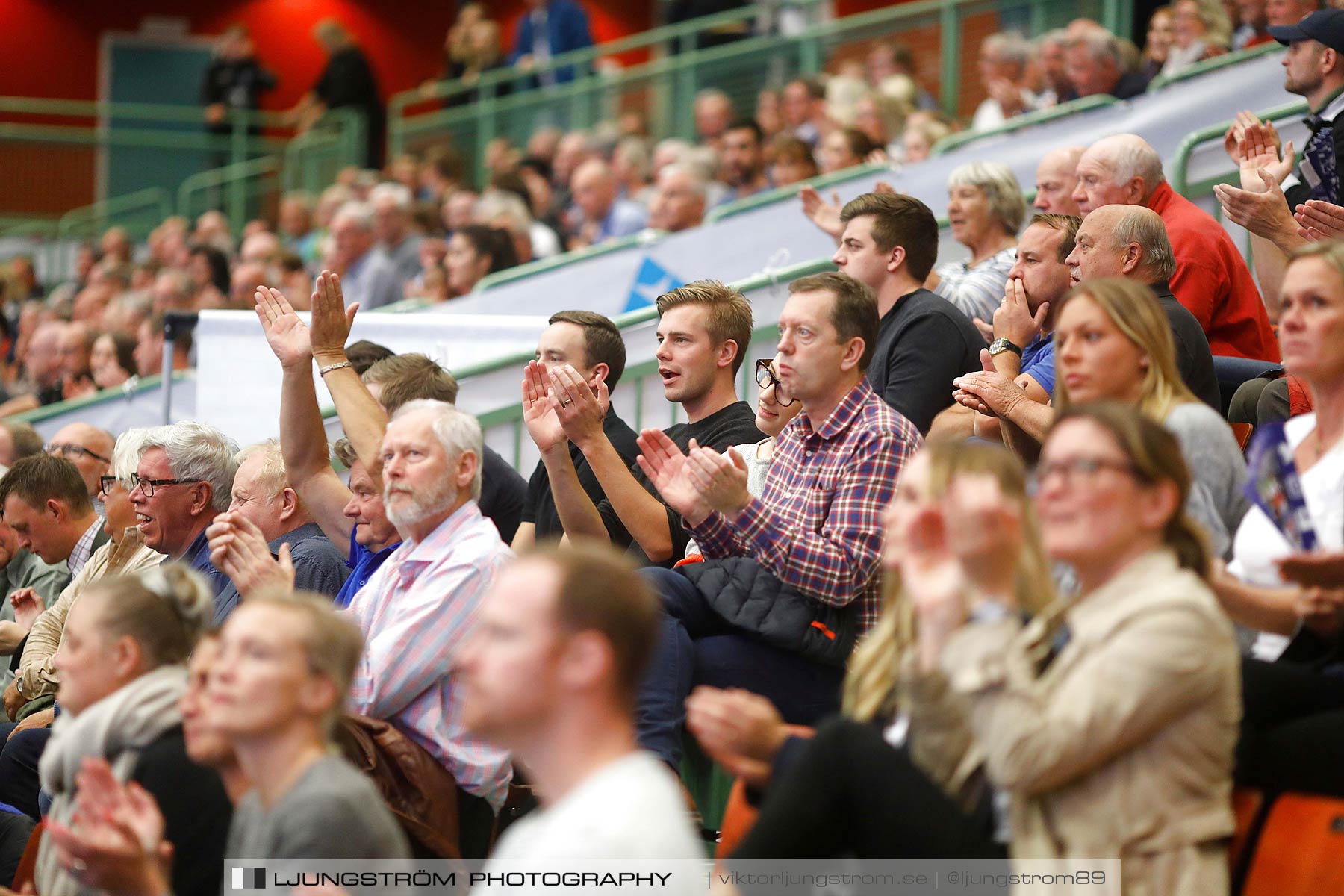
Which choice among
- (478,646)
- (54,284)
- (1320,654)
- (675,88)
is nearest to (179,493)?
(478,646)

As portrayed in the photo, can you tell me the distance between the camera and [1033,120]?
354 inches

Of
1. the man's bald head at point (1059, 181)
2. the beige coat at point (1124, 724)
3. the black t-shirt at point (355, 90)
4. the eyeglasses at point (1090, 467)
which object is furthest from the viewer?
the black t-shirt at point (355, 90)

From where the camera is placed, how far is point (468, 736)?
401cm

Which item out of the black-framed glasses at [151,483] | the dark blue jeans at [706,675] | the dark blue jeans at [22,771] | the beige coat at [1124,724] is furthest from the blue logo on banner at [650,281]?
the beige coat at [1124,724]

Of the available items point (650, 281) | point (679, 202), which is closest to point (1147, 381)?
point (650, 281)

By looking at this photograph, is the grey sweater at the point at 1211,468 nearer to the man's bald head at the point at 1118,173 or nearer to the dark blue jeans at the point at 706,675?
the dark blue jeans at the point at 706,675

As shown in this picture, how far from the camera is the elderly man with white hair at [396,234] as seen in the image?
11.0 metres

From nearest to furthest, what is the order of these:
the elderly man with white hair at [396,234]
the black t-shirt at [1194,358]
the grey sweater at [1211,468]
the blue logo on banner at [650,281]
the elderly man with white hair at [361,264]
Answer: the grey sweater at [1211,468]
the black t-shirt at [1194,358]
the blue logo on banner at [650,281]
the elderly man with white hair at [361,264]
the elderly man with white hair at [396,234]

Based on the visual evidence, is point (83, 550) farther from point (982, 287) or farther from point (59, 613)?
point (982, 287)

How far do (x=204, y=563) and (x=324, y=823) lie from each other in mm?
2388

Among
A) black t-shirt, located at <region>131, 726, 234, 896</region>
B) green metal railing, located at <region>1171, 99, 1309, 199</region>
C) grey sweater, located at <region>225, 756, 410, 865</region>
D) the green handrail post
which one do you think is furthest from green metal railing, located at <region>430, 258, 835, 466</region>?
the green handrail post

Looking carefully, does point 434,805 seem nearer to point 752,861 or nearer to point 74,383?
point 752,861

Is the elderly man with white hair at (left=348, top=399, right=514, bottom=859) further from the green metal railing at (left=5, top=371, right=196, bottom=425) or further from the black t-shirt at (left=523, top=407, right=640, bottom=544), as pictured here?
the green metal railing at (left=5, top=371, right=196, bottom=425)

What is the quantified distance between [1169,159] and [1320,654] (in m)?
5.61
